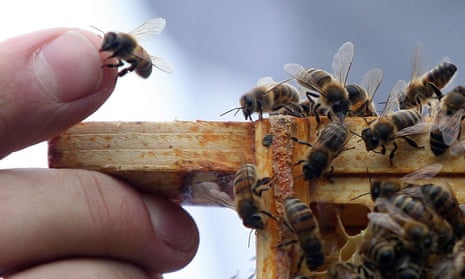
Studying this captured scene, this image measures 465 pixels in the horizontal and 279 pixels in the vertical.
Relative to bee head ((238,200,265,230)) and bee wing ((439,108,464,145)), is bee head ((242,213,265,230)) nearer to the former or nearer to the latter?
bee head ((238,200,265,230))

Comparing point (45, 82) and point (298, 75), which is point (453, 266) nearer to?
point (298, 75)

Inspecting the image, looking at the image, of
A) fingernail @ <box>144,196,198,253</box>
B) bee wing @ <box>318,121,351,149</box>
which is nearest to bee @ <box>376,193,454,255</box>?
bee wing @ <box>318,121,351,149</box>

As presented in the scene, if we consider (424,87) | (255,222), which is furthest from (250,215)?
(424,87)

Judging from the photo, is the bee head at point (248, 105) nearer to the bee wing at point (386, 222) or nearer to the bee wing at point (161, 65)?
the bee wing at point (161, 65)

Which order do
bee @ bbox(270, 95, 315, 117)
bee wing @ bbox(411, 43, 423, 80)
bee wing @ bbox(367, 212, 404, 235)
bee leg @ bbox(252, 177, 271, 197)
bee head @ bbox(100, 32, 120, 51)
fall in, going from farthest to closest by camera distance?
1. bee wing @ bbox(411, 43, 423, 80)
2. bee @ bbox(270, 95, 315, 117)
3. bee head @ bbox(100, 32, 120, 51)
4. bee leg @ bbox(252, 177, 271, 197)
5. bee wing @ bbox(367, 212, 404, 235)

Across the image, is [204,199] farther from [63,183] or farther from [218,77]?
[218,77]
